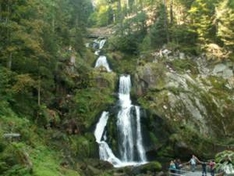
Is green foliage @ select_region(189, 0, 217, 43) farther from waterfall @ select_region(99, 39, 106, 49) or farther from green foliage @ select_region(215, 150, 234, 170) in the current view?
green foliage @ select_region(215, 150, 234, 170)

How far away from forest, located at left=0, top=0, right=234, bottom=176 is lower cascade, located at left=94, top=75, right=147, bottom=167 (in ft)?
2.07

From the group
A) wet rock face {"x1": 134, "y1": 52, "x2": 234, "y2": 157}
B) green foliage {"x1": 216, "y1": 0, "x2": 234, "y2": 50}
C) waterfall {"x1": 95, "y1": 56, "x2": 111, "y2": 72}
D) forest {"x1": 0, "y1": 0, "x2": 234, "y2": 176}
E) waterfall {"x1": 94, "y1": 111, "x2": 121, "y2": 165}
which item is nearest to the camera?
forest {"x1": 0, "y1": 0, "x2": 234, "y2": 176}

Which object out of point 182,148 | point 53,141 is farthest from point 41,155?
point 182,148

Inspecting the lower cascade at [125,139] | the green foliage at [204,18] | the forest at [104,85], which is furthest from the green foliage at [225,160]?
the green foliage at [204,18]

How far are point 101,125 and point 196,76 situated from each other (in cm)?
1204

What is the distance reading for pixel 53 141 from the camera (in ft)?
70.1

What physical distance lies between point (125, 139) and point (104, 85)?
8330 mm

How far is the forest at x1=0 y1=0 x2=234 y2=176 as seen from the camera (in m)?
18.5

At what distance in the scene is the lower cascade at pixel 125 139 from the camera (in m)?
26.8

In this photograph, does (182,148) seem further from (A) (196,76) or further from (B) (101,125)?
(A) (196,76)

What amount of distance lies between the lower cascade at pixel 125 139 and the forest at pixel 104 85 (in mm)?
631

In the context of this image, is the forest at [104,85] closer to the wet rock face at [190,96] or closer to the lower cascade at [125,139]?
the wet rock face at [190,96]

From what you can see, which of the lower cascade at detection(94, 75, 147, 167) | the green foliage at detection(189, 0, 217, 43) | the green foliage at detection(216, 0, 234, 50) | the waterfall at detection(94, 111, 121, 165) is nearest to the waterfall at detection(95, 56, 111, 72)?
the lower cascade at detection(94, 75, 147, 167)

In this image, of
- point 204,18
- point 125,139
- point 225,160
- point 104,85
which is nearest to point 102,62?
point 104,85
